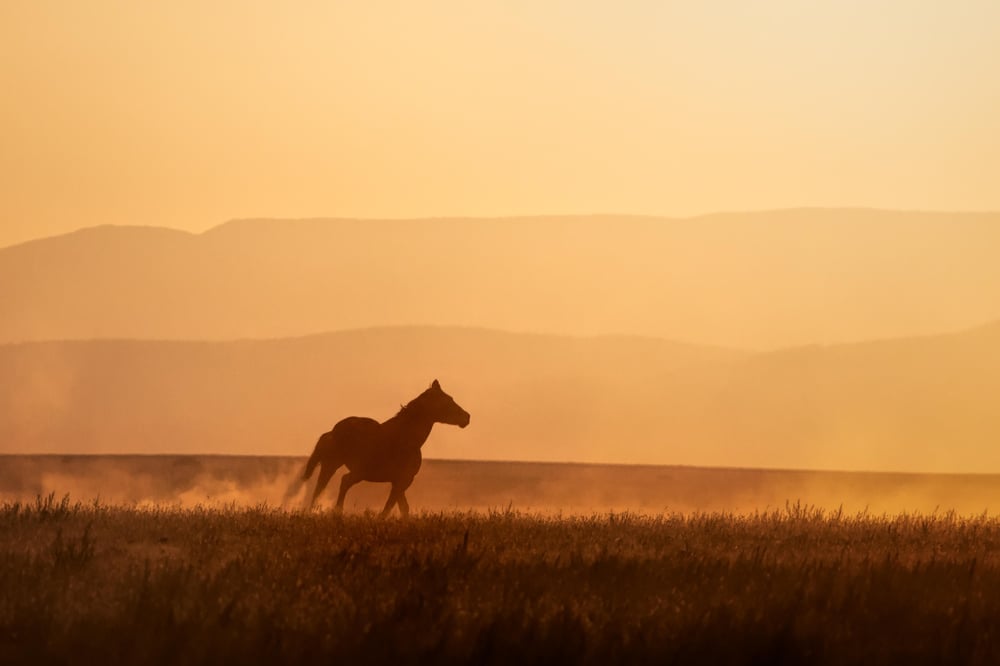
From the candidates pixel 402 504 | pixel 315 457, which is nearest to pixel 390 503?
pixel 402 504

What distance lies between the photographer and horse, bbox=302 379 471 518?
22109 millimetres

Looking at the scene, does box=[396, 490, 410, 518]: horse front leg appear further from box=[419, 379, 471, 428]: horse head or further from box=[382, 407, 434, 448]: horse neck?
box=[419, 379, 471, 428]: horse head

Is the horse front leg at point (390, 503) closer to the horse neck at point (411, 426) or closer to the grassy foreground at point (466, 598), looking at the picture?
the horse neck at point (411, 426)

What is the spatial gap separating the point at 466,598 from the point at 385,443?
11.7m

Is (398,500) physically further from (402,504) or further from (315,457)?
(315,457)

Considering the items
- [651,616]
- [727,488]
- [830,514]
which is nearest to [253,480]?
[727,488]

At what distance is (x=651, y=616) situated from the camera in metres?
10.4

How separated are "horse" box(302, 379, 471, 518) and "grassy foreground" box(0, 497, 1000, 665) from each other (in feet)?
21.5

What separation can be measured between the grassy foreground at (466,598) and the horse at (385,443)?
6.54 m

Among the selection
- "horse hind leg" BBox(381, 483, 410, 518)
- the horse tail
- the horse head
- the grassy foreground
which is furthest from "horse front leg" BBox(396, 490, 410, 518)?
the grassy foreground

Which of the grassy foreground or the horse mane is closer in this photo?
the grassy foreground

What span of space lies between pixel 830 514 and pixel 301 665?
1317 cm

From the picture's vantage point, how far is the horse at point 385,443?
72.5ft

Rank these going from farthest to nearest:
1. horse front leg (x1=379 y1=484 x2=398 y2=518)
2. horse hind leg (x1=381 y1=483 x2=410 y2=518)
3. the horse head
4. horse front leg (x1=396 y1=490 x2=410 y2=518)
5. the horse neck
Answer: the horse head, the horse neck, horse hind leg (x1=381 y1=483 x2=410 y2=518), horse front leg (x1=396 y1=490 x2=410 y2=518), horse front leg (x1=379 y1=484 x2=398 y2=518)
